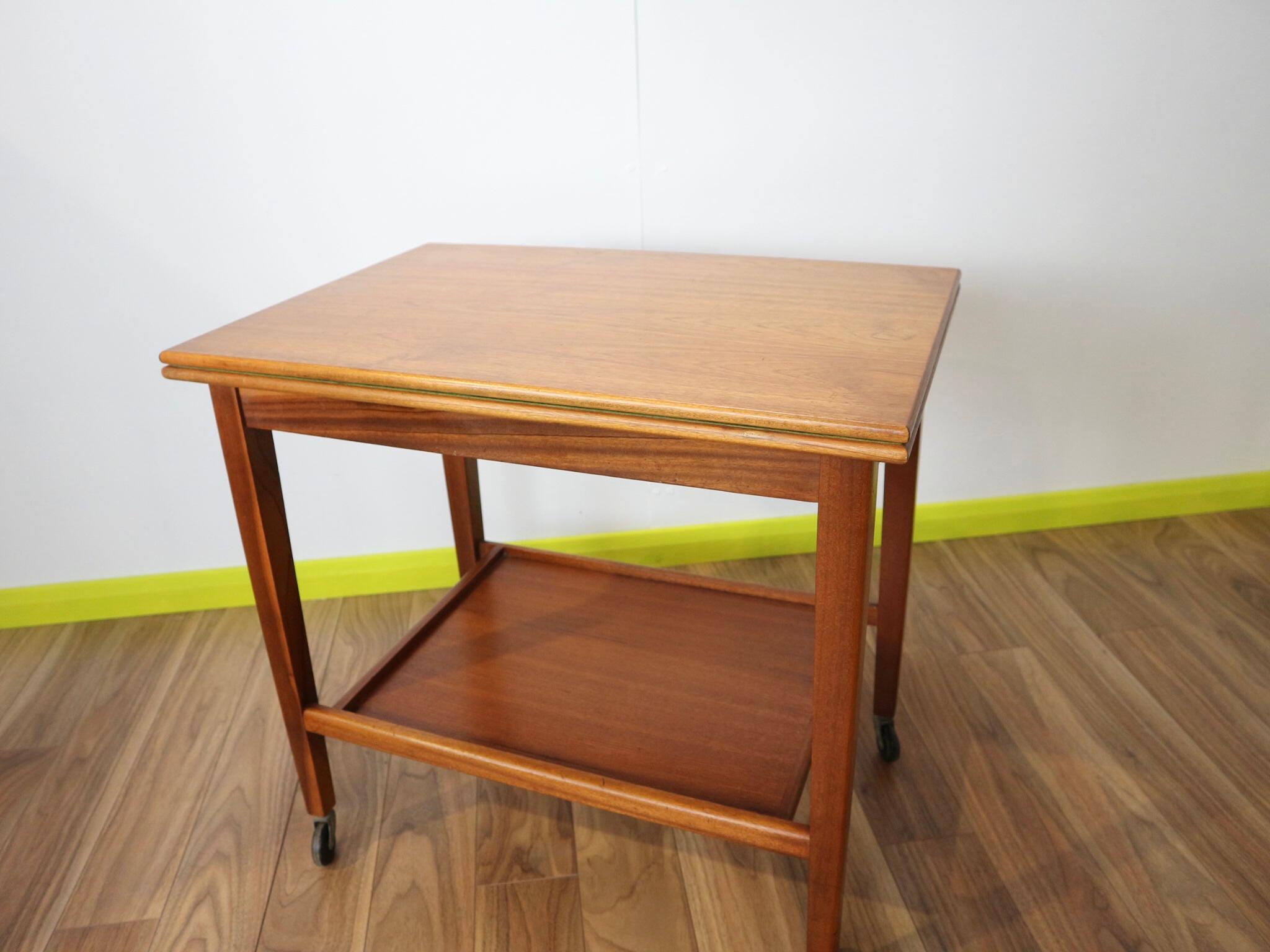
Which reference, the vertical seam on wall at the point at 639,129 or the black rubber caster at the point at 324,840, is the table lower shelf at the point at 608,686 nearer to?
the black rubber caster at the point at 324,840

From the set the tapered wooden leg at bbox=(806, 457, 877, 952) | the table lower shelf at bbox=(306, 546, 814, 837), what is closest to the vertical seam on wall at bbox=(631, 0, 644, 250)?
the table lower shelf at bbox=(306, 546, 814, 837)

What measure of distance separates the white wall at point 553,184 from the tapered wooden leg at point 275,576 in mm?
769

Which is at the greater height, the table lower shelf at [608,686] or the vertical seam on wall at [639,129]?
the vertical seam on wall at [639,129]

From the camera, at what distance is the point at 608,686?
1375 mm

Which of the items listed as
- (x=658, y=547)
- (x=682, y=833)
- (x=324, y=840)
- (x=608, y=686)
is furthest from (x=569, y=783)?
(x=658, y=547)

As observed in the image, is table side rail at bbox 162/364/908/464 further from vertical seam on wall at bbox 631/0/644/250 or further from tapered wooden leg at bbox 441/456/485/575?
vertical seam on wall at bbox 631/0/644/250

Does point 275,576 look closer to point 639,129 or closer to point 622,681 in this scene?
point 622,681

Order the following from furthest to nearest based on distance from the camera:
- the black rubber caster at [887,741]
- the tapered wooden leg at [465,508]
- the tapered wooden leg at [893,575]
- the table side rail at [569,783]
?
the tapered wooden leg at [465,508] < the black rubber caster at [887,741] < the tapered wooden leg at [893,575] < the table side rail at [569,783]

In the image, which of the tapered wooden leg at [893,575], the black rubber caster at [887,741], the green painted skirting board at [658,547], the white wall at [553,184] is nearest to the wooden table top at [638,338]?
the tapered wooden leg at [893,575]

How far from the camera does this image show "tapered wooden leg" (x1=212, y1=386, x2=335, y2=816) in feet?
3.77

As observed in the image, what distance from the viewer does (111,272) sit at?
181 cm

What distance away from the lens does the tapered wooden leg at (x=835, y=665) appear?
91 cm

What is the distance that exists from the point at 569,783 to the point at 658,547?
3.25ft

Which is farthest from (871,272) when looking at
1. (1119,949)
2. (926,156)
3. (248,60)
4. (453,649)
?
(248,60)
